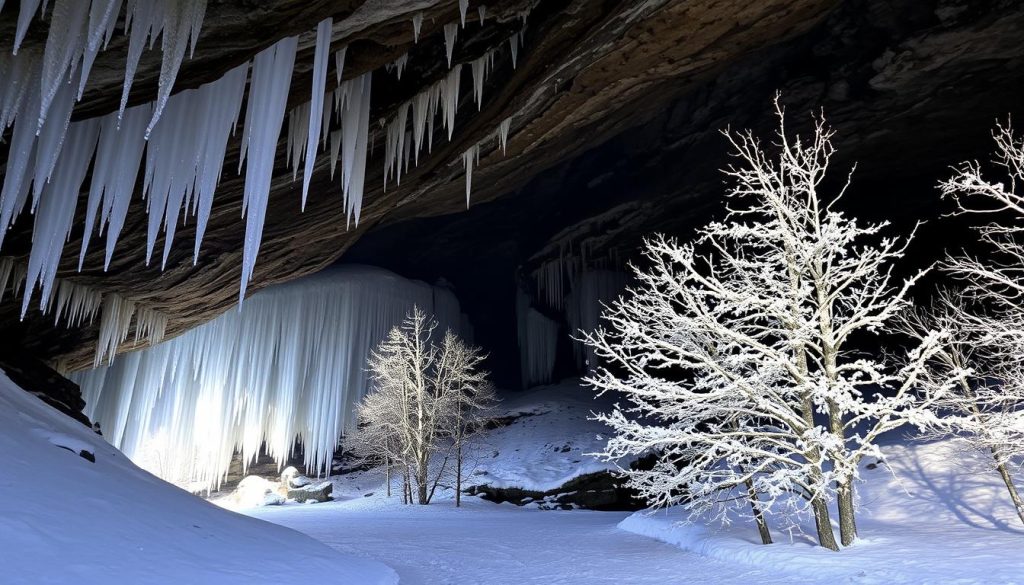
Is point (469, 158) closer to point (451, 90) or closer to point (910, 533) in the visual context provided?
point (451, 90)

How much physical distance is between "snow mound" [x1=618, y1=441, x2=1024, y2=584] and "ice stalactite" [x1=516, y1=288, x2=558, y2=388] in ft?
49.8

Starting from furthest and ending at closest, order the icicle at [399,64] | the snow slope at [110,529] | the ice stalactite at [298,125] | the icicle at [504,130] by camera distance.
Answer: the icicle at [504,130], the ice stalactite at [298,125], the icicle at [399,64], the snow slope at [110,529]

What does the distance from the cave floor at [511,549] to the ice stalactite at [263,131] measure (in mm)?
4499

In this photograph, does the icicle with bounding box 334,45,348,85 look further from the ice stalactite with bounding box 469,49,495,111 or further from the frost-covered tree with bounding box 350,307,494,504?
the frost-covered tree with bounding box 350,307,494,504

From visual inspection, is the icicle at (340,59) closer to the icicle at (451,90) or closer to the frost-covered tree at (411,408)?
the icicle at (451,90)

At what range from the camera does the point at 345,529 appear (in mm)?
13312

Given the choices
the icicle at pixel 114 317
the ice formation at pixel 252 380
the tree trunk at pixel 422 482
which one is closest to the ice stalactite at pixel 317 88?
the icicle at pixel 114 317

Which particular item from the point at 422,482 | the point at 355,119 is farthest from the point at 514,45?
the point at 422,482

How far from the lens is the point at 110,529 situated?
430 centimetres

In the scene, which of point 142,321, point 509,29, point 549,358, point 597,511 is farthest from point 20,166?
point 549,358

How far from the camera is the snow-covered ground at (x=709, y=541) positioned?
6817 millimetres

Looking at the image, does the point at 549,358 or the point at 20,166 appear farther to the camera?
the point at 549,358

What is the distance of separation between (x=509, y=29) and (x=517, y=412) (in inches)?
849

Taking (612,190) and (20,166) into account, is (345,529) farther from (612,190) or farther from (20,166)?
(612,190)
